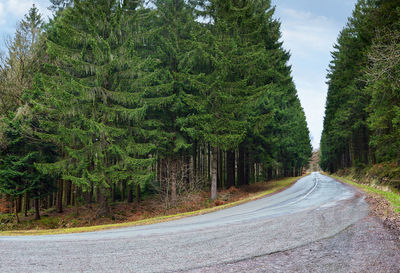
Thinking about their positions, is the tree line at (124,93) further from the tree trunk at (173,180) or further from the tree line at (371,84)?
the tree line at (371,84)

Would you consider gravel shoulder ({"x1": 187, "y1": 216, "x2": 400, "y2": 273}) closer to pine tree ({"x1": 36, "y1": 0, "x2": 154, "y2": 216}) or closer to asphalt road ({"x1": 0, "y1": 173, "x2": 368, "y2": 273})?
asphalt road ({"x1": 0, "y1": 173, "x2": 368, "y2": 273})

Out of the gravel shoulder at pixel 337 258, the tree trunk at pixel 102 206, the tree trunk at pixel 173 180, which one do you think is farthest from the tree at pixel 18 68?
the gravel shoulder at pixel 337 258

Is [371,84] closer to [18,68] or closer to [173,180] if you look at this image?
[173,180]

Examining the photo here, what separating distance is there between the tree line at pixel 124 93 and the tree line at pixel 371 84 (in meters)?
7.23

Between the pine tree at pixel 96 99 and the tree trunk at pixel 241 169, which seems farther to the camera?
the tree trunk at pixel 241 169

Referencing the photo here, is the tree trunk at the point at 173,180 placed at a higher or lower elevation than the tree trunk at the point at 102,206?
higher

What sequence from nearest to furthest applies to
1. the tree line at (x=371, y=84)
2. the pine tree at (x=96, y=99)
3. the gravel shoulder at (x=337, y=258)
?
the gravel shoulder at (x=337, y=258) < the tree line at (x=371, y=84) < the pine tree at (x=96, y=99)

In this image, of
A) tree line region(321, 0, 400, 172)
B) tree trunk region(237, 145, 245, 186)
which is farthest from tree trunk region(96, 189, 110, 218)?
tree line region(321, 0, 400, 172)

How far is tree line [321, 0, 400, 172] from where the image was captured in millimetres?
10180

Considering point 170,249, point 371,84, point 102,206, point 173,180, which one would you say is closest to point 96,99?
point 102,206

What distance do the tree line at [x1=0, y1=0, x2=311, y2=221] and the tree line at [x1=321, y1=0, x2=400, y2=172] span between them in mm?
7229

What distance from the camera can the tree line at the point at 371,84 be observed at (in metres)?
10.2

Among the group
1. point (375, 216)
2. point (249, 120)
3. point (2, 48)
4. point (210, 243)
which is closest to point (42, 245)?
point (210, 243)

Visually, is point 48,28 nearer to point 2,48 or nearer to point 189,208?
point 2,48
